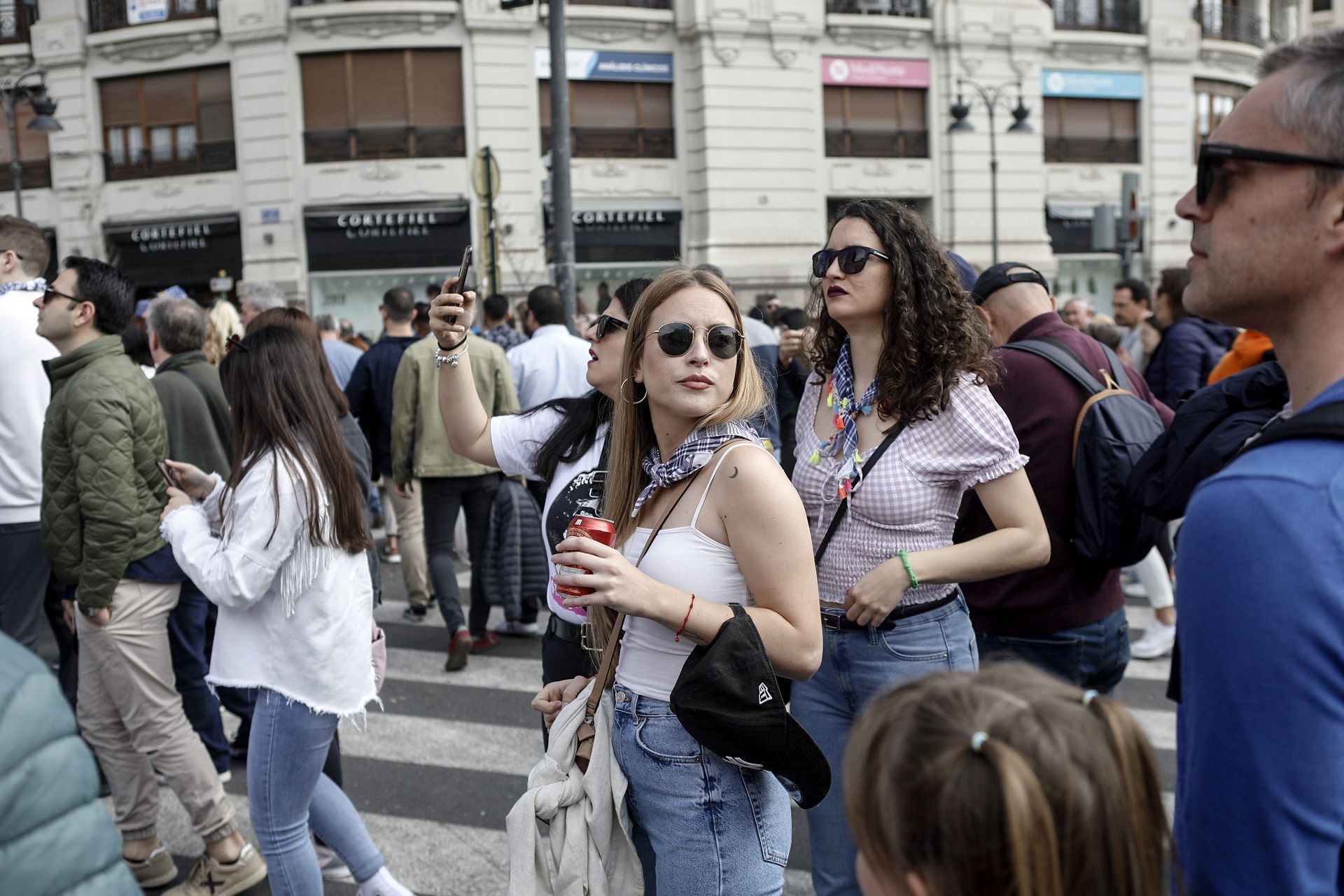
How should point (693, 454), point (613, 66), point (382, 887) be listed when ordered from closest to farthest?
point (693, 454)
point (382, 887)
point (613, 66)

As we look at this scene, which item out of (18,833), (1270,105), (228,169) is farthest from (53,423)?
(228,169)

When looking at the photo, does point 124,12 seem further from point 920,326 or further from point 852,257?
point 920,326

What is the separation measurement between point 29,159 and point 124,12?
4275 mm

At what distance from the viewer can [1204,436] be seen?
2.77 m

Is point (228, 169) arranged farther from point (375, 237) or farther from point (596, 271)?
point (596, 271)

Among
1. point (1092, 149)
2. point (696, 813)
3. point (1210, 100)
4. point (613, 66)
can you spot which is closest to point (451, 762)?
point (696, 813)

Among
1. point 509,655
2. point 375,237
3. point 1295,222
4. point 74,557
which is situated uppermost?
point 375,237

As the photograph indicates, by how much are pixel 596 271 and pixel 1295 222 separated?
25.3 metres

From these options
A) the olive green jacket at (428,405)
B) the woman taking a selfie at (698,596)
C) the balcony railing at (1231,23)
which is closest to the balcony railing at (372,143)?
the olive green jacket at (428,405)

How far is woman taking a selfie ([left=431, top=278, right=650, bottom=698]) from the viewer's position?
3.24m

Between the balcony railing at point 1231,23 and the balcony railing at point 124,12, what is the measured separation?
25861 millimetres

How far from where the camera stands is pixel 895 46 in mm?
27266

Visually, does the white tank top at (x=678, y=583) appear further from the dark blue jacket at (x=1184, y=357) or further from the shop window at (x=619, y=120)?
the shop window at (x=619, y=120)

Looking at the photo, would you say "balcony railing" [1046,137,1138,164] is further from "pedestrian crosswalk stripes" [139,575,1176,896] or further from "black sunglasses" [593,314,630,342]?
"black sunglasses" [593,314,630,342]
